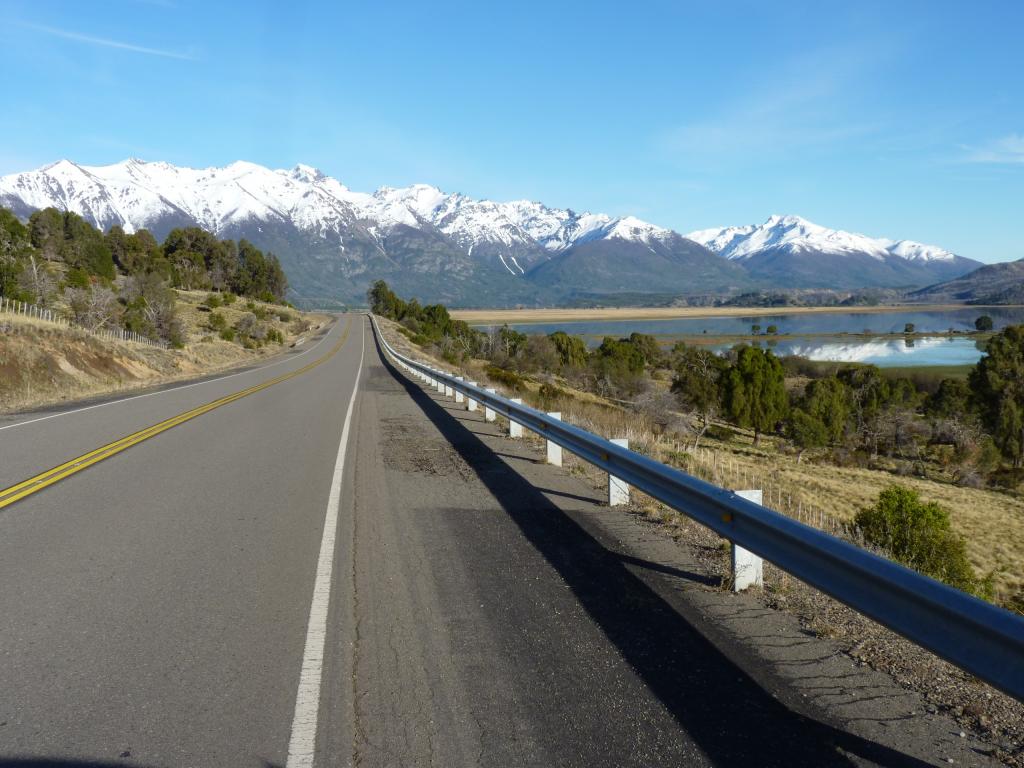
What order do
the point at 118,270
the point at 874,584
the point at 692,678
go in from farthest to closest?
the point at 118,270, the point at 692,678, the point at 874,584

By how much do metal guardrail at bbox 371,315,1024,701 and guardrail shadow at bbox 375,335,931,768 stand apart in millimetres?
527

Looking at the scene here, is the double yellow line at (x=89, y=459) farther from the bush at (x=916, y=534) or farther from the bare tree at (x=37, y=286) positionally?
the bare tree at (x=37, y=286)

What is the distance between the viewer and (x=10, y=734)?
330 centimetres

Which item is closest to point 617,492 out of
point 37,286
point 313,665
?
point 313,665

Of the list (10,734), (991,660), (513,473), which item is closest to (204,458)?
(513,473)

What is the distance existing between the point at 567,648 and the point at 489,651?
454mm

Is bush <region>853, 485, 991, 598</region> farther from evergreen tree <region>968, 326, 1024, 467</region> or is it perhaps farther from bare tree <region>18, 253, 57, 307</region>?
bare tree <region>18, 253, 57, 307</region>

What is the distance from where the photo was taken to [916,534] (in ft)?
42.2

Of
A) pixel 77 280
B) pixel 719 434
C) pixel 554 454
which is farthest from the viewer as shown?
pixel 77 280

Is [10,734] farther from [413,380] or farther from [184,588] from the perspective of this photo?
[413,380]

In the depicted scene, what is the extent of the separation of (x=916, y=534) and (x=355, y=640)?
11771 mm

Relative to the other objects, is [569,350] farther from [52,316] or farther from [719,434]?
[52,316]

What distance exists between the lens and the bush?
37.5ft

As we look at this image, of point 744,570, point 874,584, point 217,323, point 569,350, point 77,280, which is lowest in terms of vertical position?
point 569,350
